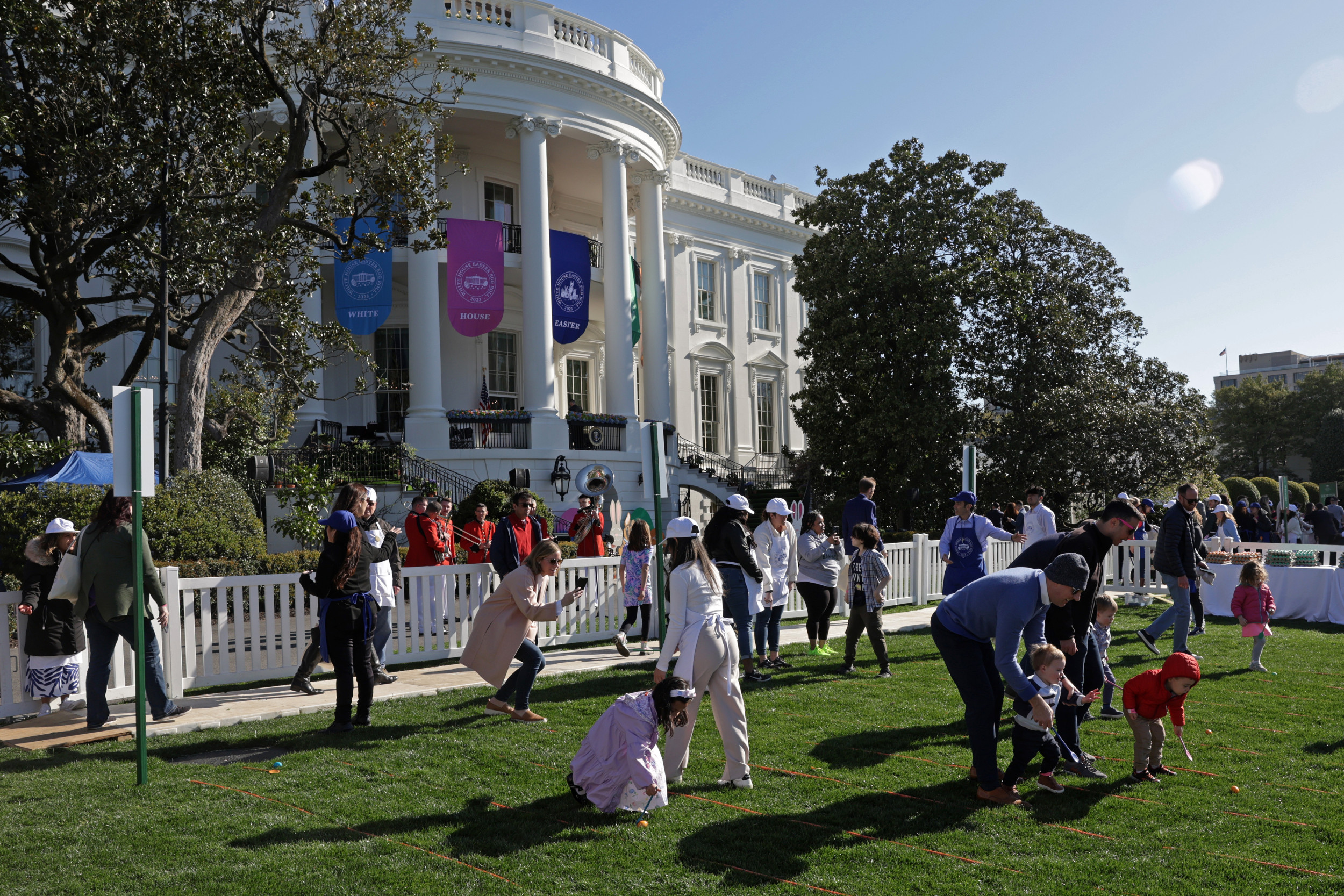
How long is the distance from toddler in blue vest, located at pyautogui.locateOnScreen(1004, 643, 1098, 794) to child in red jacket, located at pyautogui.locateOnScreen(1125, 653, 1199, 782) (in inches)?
12.8

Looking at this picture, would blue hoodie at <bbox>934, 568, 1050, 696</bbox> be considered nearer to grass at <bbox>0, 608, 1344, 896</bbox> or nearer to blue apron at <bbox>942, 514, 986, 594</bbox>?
grass at <bbox>0, 608, 1344, 896</bbox>

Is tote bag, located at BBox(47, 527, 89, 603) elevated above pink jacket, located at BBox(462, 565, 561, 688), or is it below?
above

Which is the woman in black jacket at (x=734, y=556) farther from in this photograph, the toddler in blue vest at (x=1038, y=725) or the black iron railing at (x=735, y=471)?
the black iron railing at (x=735, y=471)

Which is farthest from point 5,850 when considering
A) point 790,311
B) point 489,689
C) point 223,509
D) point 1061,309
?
point 790,311

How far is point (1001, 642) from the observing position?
17.3 ft

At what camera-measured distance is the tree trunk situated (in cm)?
1438

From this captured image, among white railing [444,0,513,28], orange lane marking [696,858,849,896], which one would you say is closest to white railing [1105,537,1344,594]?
orange lane marking [696,858,849,896]

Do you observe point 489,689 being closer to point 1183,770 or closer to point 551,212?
point 1183,770

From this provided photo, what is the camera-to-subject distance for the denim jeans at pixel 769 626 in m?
10.5

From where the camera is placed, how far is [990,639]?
5.64 metres

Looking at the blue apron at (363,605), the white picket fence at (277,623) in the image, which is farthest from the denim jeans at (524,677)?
the blue apron at (363,605)

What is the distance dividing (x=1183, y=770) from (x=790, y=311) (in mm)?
31551

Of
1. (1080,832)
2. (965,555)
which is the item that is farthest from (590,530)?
(1080,832)

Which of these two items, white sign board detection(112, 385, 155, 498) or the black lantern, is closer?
white sign board detection(112, 385, 155, 498)
